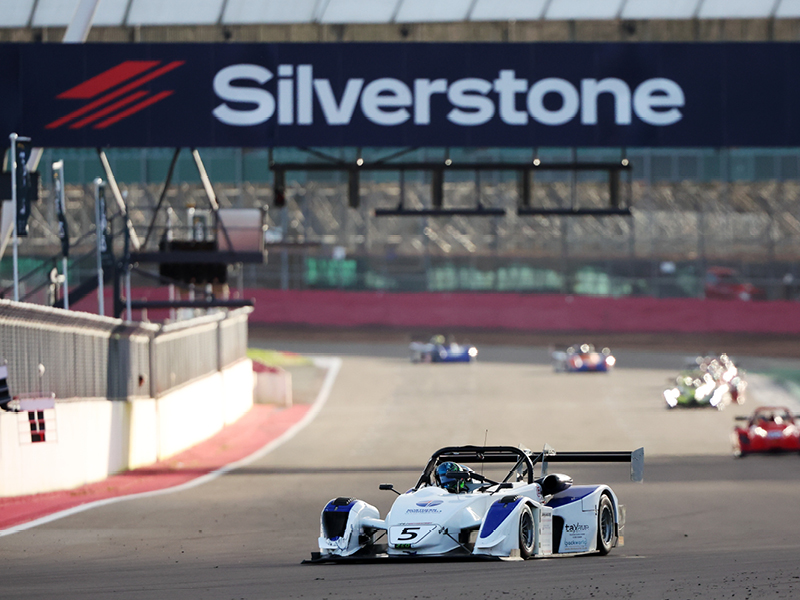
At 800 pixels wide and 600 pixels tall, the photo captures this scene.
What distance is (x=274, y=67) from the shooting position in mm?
21969

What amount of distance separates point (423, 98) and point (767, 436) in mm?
11803

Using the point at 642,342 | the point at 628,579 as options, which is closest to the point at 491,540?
the point at 628,579

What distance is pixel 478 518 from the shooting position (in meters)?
13.4

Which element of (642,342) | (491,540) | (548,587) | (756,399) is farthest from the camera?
(642,342)

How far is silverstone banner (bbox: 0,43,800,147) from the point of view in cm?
2200

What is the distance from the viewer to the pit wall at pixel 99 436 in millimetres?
20266

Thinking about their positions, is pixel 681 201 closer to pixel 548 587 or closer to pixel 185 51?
pixel 185 51

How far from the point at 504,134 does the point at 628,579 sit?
38.7ft

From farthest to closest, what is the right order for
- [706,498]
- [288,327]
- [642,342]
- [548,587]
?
1. [288,327]
2. [642,342]
3. [706,498]
4. [548,587]

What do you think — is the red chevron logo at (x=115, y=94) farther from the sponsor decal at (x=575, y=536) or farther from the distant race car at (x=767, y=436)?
the distant race car at (x=767, y=436)

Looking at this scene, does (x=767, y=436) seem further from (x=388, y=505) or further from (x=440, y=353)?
(x=440, y=353)

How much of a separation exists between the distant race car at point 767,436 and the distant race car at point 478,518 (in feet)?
47.3

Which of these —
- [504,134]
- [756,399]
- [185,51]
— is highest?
[185,51]

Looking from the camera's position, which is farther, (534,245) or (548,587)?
(534,245)
